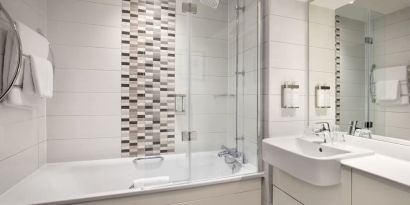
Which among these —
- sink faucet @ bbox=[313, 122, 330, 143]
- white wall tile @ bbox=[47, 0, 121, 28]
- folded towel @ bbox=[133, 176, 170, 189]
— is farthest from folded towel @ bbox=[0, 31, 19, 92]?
sink faucet @ bbox=[313, 122, 330, 143]

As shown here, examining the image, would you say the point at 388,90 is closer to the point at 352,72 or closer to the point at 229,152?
the point at 352,72

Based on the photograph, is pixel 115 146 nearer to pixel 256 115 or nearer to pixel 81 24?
pixel 81 24

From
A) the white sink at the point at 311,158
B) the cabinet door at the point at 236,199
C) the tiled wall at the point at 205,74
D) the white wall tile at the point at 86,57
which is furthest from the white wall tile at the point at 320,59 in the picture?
the white wall tile at the point at 86,57

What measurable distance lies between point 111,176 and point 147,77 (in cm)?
106

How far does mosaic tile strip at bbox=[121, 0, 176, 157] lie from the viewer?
7.23 feet

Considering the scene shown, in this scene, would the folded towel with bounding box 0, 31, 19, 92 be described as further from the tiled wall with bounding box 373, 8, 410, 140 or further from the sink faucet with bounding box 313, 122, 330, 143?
the tiled wall with bounding box 373, 8, 410, 140

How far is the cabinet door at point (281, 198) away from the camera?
1.46m

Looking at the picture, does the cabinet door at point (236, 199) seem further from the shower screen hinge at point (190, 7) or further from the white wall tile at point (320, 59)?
the shower screen hinge at point (190, 7)

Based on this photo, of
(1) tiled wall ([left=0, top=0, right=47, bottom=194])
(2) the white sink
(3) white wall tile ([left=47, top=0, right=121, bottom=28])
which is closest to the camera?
(2) the white sink

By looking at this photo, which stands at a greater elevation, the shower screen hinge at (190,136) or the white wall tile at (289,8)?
the white wall tile at (289,8)

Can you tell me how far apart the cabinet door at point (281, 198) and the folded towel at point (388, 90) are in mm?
937

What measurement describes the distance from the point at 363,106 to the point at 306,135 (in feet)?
1.53

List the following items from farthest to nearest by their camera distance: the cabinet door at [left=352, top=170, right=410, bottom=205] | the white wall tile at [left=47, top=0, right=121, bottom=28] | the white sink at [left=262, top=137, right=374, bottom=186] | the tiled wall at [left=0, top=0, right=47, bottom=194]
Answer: the white wall tile at [left=47, top=0, right=121, bottom=28] < the tiled wall at [left=0, top=0, right=47, bottom=194] < the white sink at [left=262, top=137, right=374, bottom=186] < the cabinet door at [left=352, top=170, right=410, bottom=205]

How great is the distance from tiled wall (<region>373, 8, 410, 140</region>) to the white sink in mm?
264
